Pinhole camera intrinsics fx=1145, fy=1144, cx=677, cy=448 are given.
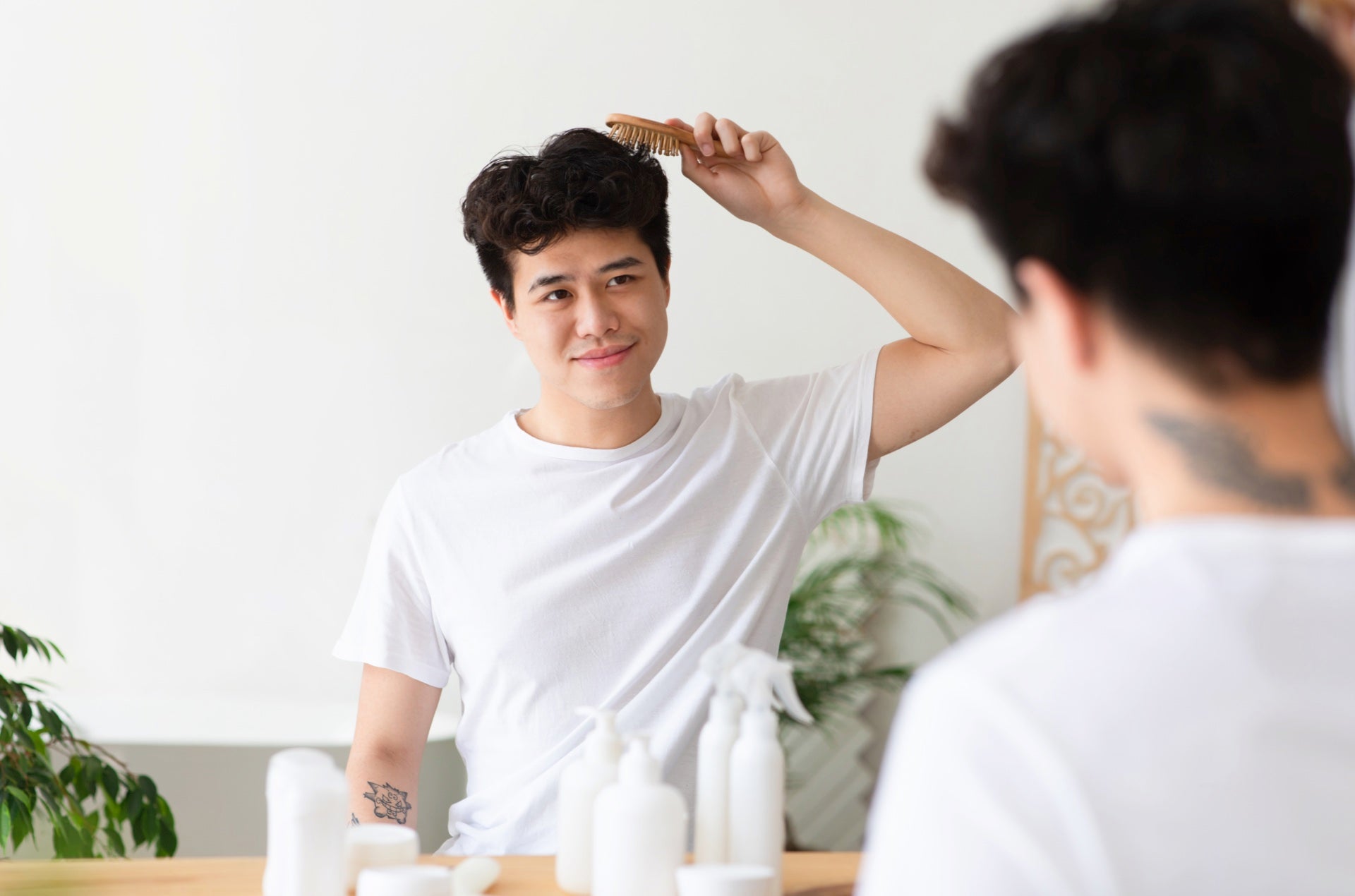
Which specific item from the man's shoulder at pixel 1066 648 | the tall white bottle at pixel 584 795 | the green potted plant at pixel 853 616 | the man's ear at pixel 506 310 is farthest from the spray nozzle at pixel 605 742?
the green potted plant at pixel 853 616

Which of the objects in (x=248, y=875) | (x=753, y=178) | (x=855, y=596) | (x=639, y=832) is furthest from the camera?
(x=855, y=596)

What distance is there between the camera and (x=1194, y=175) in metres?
0.52

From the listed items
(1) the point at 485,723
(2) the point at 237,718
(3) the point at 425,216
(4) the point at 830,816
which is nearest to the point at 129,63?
(3) the point at 425,216

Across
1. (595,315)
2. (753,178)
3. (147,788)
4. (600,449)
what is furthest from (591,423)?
(147,788)

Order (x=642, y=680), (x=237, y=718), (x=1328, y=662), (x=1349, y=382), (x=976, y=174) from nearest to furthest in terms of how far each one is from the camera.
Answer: (x=1328, y=662), (x=976, y=174), (x=1349, y=382), (x=642, y=680), (x=237, y=718)

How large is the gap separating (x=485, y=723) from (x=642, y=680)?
223 millimetres

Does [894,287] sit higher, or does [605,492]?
[894,287]

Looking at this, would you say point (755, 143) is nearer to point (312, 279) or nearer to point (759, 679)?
point (759, 679)

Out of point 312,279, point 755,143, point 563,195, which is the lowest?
point 563,195

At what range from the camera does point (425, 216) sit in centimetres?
291

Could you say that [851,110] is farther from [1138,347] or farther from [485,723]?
[1138,347]

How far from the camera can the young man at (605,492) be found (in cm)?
147

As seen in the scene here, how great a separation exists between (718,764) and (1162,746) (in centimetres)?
56

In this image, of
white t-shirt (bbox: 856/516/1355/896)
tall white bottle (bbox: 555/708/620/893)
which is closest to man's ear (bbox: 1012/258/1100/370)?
white t-shirt (bbox: 856/516/1355/896)
